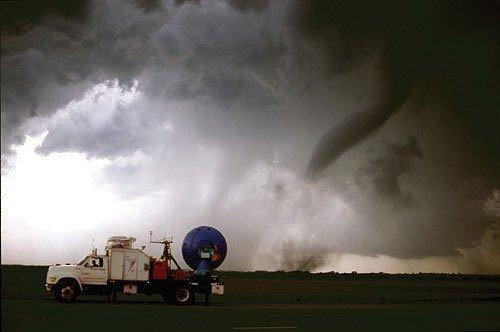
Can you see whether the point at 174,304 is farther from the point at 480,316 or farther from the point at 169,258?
the point at 480,316

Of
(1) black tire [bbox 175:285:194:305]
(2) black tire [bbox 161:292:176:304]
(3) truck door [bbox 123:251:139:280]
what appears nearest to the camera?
(1) black tire [bbox 175:285:194:305]

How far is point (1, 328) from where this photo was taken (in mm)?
16594

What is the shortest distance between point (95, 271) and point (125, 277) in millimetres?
1561

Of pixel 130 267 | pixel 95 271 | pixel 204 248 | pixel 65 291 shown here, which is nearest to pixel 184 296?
pixel 130 267

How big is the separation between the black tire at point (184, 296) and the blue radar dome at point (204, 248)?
12.0m

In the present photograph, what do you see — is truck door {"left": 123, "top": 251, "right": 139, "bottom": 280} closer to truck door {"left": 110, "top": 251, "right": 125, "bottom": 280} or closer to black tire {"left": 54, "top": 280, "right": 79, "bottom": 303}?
truck door {"left": 110, "top": 251, "right": 125, "bottom": 280}

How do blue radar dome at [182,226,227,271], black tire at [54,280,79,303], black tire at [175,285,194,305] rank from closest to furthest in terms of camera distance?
black tire at [54,280,79,303] < black tire at [175,285,194,305] < blue radar dome at [182,226,227,271]

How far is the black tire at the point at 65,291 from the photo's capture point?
31.2 m

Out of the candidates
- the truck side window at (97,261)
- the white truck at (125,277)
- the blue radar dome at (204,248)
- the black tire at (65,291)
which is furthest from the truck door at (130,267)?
the blue radar dome at (204,248)

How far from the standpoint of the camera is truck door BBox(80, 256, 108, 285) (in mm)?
32281

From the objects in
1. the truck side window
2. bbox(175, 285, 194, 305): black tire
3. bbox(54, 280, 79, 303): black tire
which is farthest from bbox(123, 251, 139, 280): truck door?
bbox(54, 280, 79, 303): black tire

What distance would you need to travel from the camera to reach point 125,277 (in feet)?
108

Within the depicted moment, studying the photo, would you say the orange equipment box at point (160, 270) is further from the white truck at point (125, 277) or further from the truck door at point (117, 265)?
the truck door at point (117, 265)

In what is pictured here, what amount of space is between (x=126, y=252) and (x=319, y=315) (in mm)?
12619
